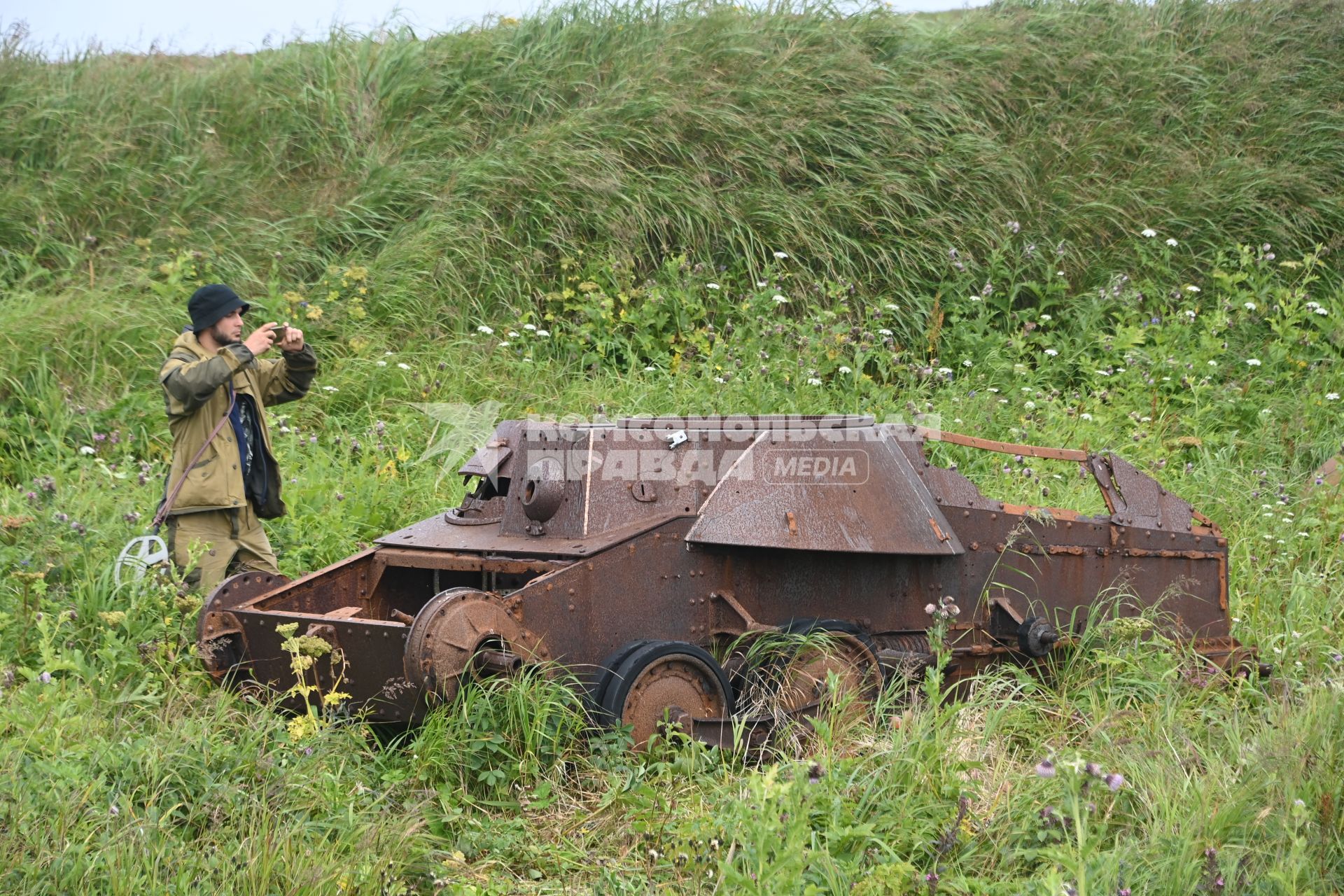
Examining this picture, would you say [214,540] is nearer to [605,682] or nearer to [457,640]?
[457,640]

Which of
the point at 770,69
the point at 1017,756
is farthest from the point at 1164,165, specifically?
the point at 1017,756

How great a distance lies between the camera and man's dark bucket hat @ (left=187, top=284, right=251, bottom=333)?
623 centimetres

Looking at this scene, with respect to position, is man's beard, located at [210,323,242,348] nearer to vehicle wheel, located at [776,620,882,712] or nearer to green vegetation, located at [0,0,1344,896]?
green vegetation, located at [0,0,1344,896]

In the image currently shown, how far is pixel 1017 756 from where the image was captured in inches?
202

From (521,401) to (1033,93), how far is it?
641 centimetres

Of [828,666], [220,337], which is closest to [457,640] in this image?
[828,666]

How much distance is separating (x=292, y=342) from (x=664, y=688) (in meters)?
2.56

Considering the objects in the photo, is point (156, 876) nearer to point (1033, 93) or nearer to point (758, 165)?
point (758, 165)

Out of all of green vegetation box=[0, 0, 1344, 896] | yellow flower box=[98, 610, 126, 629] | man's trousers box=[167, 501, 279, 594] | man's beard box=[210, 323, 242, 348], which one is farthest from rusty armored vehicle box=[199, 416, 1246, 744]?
man's beard box=[210, 323, 242, 348]

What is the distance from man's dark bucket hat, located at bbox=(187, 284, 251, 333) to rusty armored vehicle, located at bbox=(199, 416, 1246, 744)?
1.32 m

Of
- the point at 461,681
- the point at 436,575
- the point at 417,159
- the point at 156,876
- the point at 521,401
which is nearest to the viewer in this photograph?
the point at 156,876

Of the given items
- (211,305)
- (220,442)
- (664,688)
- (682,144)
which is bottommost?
(664,688)

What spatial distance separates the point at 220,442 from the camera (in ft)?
20.4

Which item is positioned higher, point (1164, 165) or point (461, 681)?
point (1164, 165)
